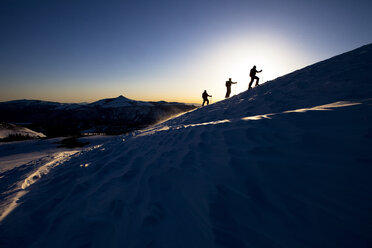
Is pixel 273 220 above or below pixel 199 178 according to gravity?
below

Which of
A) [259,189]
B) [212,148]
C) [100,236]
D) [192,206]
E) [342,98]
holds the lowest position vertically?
[100,236]

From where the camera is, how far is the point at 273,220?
3.85ft

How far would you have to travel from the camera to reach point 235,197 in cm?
143

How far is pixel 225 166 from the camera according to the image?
73.2 inches

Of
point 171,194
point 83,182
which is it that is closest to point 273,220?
point 171,194

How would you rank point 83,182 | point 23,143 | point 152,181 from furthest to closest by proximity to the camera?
point 23,143
point 83,182
point 152,181

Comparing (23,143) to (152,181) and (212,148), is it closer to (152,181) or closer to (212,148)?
(152,181)

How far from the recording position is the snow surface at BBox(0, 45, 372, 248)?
43.6 inches

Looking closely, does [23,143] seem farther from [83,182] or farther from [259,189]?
[259,189]

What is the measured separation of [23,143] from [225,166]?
13487mm

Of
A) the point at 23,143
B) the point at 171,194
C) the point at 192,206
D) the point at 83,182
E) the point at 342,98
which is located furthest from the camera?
the point at 23,143

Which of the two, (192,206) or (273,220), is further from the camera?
(192,206)

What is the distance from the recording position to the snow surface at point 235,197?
3.63 feet

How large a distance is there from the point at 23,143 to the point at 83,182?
36.6 feet
